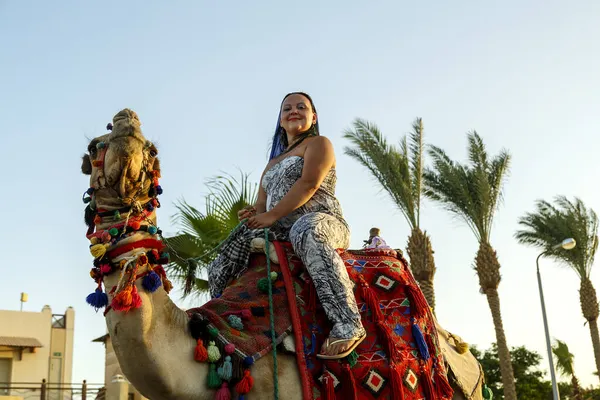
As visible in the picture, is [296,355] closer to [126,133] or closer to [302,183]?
[302,183]

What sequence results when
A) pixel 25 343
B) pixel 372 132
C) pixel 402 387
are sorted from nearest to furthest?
1. pixel 402 387
2. pixel 372 132
3. pixel 25 343

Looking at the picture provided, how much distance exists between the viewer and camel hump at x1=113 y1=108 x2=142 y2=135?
4.27m

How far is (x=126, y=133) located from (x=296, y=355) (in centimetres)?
163

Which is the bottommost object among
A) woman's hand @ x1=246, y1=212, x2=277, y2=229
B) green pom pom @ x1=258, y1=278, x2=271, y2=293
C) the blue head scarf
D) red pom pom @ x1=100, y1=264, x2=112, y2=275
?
red pom pom @ x1=100, y1=264, x2=112, y2=275

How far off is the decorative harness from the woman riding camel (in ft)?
2.69

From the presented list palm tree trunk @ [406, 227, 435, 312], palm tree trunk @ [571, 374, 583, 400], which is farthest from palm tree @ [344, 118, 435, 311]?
palm tree trunk @ [571, 374, 583, 400]

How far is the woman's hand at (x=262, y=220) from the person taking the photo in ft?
16.5

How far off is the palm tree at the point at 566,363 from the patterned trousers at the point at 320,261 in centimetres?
3576

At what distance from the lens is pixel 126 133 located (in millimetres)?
4250

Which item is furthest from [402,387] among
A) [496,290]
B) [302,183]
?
[496,290]

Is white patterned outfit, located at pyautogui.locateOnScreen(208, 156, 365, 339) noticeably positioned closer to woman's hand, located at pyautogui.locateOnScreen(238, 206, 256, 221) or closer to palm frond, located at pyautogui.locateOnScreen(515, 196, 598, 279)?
woman's hand, located at pyautogui.locateOnScreen(238, 206, 256, 221)

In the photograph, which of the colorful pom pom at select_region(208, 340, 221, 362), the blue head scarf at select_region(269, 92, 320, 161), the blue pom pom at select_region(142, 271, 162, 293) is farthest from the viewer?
the blue head scarf at select_region(269, 92, 320, 161)

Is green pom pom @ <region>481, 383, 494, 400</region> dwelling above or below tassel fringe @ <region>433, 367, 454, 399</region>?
above

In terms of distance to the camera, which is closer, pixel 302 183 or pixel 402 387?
pixel 402 387
